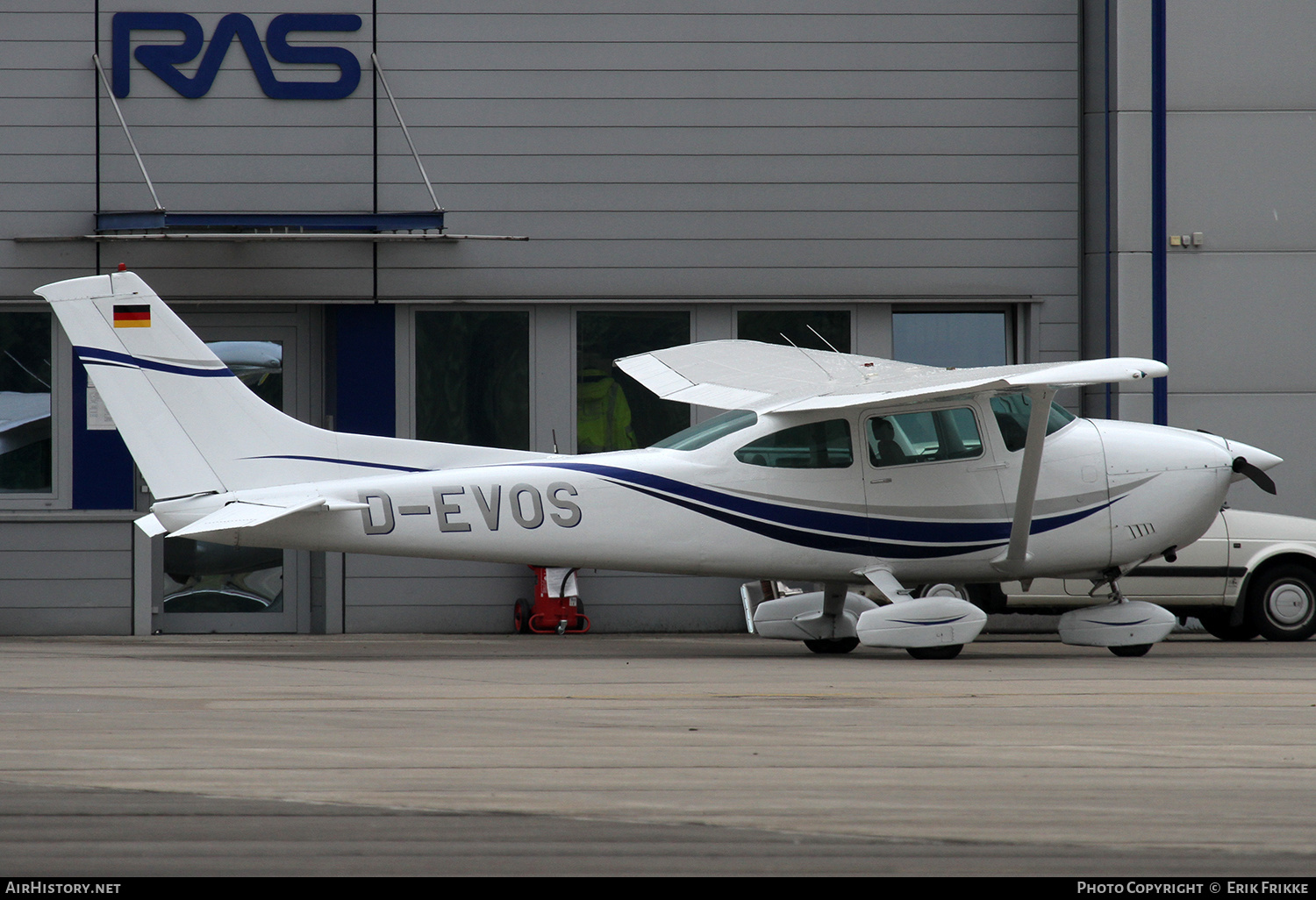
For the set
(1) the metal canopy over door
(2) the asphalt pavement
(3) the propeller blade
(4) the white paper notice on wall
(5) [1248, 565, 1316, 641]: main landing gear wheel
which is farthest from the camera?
(1) the metal canopy over door

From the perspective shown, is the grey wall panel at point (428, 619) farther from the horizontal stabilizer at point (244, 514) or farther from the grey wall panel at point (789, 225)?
the horizontal stabilizer at point (244, 514)

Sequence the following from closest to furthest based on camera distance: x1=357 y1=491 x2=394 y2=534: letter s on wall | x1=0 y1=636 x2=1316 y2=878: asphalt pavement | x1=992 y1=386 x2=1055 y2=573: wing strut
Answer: x1=0 y1=636 x2=1316 y2=878: asphalt pavement → x1=992 y1=386 x2=1055 y2=573: wing strut → x1=357 y1=491 x2=394 y2=534: letter s on wall

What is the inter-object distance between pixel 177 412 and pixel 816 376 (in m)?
4.44

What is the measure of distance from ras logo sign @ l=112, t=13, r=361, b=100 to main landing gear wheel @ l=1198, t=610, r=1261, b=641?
9.20m

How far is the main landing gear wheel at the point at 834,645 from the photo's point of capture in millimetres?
10828

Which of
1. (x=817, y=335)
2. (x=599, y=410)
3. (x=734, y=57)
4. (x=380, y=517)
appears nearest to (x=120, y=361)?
(x=380, y=517)

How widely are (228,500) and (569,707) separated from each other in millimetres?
4036

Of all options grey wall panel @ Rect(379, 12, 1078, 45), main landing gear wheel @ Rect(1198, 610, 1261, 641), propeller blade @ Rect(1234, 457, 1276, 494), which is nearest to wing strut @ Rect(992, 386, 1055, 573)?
propeller blade @ Rect(1234, 457, 1276, 494)

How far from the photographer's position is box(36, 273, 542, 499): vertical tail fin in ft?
32.2

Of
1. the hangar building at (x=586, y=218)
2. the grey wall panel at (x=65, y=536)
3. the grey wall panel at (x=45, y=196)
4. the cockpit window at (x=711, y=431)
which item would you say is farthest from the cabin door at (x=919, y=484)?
the grey wall panel at (x=45, y=196)

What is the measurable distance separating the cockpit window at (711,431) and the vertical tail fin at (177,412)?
2.01 meters

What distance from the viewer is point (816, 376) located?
10.7m

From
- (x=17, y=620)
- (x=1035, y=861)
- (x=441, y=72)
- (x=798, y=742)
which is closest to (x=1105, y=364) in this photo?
(x=798, y=742)

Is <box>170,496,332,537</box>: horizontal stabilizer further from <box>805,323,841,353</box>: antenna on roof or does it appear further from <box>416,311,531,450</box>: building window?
<box>805,323,841,353</box>: antenna on roof
